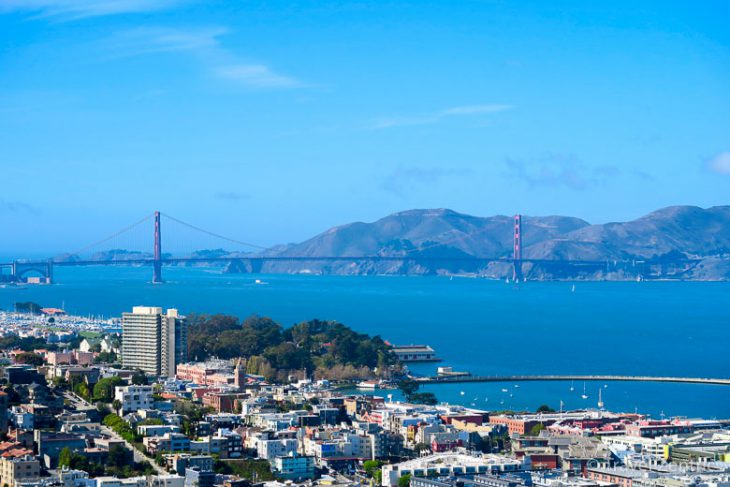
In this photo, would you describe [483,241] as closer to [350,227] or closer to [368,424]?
[350,227]

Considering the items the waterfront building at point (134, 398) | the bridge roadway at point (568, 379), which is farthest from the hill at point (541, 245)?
the waterfront building at point (134, 398)

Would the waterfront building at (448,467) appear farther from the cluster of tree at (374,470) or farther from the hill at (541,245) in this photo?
the hill at (541,245)

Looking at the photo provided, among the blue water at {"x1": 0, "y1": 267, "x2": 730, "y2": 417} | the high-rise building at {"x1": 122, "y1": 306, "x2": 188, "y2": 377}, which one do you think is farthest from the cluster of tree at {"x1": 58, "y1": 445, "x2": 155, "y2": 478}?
the high-rise building at {"x1": 122, "y1": 306, "x2": 188, "y2": 377}

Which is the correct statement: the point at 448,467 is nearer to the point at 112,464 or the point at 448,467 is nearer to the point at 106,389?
the point at 112,464

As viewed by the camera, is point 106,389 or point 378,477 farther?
point 106,389

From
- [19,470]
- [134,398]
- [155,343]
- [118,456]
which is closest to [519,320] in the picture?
[155,343]

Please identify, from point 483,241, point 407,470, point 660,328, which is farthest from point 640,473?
point 483,241
